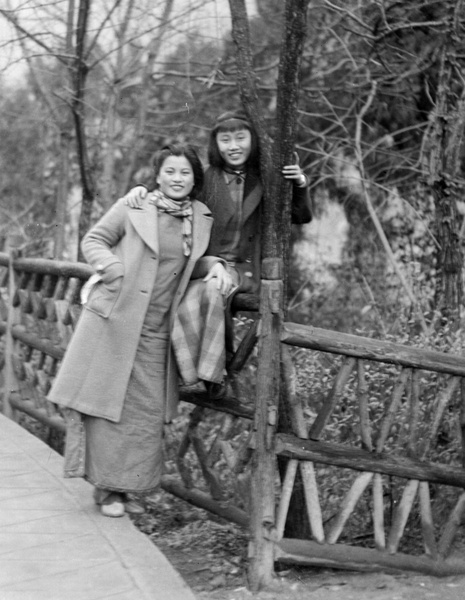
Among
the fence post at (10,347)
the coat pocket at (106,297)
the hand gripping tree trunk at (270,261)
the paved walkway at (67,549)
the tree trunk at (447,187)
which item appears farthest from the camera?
the fence post at (10,347)

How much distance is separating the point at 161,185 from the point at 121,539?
5.38 feet

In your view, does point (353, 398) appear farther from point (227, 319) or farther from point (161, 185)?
point (161, 185)

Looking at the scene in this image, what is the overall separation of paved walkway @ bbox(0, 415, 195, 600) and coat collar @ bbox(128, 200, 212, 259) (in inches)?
51.1

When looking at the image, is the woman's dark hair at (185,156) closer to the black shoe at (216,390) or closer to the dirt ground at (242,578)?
the black shoe at (216,390)

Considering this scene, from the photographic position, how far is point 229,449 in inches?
169

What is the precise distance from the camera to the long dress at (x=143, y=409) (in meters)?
4.20

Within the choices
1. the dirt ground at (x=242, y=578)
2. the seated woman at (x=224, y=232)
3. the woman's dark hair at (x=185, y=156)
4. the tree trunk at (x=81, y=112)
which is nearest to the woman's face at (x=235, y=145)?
the seated woman at (x=224, y=232)

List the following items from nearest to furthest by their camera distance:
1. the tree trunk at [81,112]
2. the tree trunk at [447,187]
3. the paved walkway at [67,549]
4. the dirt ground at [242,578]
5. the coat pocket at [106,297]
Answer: the paved walkway at [67,549], the dirt ground at [242,578], the coat pocket at [106,297], the tree trunk at [447,187], the tree trunk at [81,112]

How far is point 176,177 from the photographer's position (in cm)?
418

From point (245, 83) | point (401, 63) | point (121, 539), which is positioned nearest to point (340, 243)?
point (401, 63)

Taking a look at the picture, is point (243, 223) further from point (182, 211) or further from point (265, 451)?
point (265, 451)

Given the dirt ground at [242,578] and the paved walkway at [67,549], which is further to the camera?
the dirt ground at [242,578]

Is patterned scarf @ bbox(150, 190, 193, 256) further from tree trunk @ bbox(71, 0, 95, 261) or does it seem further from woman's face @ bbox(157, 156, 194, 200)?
tree trunk @ bbox(71, 0, 95, 261)

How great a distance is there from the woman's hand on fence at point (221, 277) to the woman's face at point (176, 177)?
396 mm
